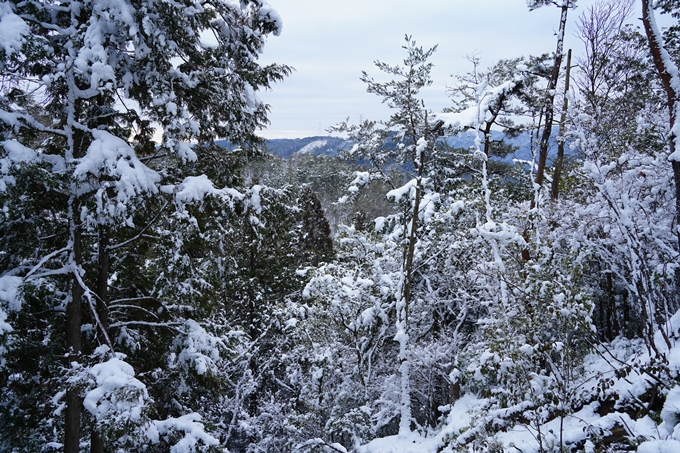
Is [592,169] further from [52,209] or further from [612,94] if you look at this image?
[52,209]

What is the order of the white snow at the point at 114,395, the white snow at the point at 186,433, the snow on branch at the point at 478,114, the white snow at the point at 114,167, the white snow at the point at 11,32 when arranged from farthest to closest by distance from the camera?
the snow on branch at the point at 478,114
the white snow at the point at 186,433
the white snow at the point at 114,167
the white snow at the point at 114,395
the white snow at the point at 11,32

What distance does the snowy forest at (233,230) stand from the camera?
4566 mm

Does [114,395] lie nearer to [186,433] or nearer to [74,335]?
[186,433]

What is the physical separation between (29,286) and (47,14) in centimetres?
350

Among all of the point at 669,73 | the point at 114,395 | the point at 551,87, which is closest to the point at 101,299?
the point at 114,395

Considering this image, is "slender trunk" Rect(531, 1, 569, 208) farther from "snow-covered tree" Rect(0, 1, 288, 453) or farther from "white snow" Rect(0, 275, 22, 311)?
"white snow" Rect(0, 275, 22, 311)

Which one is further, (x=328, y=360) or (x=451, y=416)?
(x=328, y=360)

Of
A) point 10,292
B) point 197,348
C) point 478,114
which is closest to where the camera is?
→ point 10,292

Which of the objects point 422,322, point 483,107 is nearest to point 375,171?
point 483,107

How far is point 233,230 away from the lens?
24.1 ft

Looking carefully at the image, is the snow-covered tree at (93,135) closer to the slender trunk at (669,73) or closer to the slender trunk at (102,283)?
the slender trunk at (102,283)

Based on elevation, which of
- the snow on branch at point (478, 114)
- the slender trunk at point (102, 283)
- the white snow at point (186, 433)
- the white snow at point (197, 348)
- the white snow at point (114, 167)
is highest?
the snow on branch at point (478, 114)

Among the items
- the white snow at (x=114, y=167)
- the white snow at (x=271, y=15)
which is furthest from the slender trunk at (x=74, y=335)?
the white snow at (x=271, y=15)

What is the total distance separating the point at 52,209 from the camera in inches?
206
